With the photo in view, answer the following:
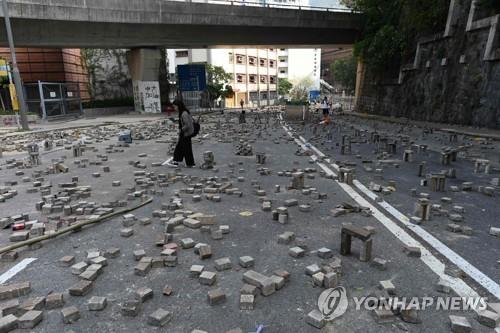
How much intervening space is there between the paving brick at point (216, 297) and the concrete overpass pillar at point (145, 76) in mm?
32660

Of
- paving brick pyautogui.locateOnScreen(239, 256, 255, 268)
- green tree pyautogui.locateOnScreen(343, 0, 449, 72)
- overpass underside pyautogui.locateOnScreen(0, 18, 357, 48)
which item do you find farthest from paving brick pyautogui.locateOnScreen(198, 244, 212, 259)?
overpass underside pyautogui.locateOnScreen(0, 18, 357, 48)

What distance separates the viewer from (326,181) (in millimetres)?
7414

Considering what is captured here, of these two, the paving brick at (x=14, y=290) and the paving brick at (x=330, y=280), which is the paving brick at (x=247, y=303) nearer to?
the paving brick at (x=330, y=280)

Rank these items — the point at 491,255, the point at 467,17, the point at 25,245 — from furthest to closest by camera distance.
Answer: the point at 467,17 < the point at 25,245 < the point at 491,255

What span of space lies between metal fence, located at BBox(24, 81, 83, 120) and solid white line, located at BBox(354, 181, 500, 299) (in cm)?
2675

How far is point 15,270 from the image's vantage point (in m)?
3.83

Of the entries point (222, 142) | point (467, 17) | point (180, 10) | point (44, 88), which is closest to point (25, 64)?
point (44, 88)

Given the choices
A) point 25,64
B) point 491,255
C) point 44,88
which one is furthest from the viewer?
point 25,64

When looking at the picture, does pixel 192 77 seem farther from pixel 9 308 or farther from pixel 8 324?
pixel 8 324

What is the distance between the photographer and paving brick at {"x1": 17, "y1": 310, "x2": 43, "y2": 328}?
286 cm

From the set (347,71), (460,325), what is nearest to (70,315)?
(460,325)

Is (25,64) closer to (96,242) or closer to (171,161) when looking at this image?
(171,161)

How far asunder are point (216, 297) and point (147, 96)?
34.4 m

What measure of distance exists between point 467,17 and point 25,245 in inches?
921
